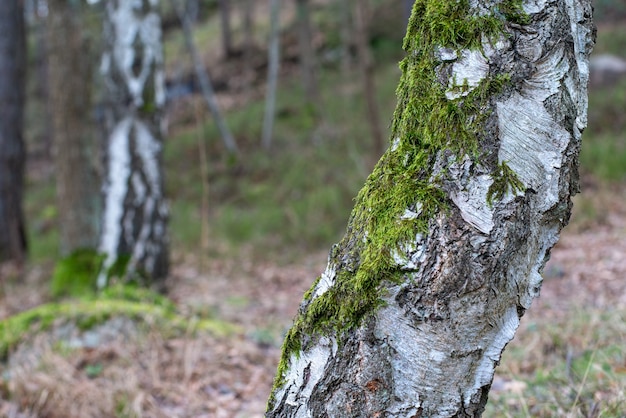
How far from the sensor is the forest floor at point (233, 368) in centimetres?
275

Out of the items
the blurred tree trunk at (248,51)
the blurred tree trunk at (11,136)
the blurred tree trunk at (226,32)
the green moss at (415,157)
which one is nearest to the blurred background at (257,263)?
the blurred tree trunk at (11,136)

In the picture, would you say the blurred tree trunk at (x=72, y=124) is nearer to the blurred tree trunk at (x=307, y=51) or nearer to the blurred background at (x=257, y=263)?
the blurred background at (x=257, y=263)

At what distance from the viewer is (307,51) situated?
16219 mm

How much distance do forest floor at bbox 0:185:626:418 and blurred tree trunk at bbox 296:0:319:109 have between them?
36.3 feet

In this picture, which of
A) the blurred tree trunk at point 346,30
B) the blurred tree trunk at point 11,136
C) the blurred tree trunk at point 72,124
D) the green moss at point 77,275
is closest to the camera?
the green moss at point 77,275

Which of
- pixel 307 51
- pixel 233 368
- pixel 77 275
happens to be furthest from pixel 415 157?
pixel 307 51

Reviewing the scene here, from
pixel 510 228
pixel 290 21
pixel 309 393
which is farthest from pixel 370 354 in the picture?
pixel 290 21

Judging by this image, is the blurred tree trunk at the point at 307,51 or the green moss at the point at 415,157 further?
the blurred tree trunk at the point at 307,51

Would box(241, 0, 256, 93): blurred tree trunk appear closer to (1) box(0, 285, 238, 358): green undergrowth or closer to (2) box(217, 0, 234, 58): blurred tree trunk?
(2) box(217, 0, 234, 58): blurred tree trunk

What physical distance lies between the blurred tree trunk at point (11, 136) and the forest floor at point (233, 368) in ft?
13.7

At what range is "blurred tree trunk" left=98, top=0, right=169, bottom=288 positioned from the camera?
210 inches

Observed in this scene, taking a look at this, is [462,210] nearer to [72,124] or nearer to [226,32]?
[72,124]

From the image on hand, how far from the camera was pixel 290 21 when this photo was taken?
26344 millimetres

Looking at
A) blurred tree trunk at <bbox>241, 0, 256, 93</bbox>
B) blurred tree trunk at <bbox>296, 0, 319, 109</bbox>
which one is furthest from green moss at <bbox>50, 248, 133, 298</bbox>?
blurred tree trunk at <bbox>241, 0, 256, 93</bbox>
